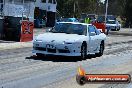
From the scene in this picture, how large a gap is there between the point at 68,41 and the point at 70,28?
153 cm

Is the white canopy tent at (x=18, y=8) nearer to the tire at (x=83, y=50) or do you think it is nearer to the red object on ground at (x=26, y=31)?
the red object on ground at (x=26, y=31)

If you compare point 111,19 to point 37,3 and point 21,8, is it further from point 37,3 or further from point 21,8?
point 21,8

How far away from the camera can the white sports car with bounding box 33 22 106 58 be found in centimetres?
1473

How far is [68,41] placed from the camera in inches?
581

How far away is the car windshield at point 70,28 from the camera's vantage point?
631 inches

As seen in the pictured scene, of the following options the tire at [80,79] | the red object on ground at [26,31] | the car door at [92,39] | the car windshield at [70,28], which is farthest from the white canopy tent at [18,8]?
the tire at [80,79]

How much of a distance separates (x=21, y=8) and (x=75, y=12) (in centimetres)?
3837

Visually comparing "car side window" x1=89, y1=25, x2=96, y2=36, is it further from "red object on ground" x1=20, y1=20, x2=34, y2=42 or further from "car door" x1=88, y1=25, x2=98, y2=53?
"red object on ground" x1=20, y1=20, x2=34, y2=42

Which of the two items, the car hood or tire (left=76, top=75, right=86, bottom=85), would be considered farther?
the car hood

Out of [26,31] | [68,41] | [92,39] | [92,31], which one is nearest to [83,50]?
[68,41]

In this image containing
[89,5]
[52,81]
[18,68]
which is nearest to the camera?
[52,81]

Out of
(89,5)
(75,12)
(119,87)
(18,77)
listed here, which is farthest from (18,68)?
(89,5)

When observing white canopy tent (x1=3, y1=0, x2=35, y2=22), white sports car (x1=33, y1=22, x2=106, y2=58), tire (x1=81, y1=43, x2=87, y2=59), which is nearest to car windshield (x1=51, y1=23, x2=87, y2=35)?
white sports car (x1=33, y1=22, x2=106, y2=58)

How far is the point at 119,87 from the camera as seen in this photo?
30.0 feet
